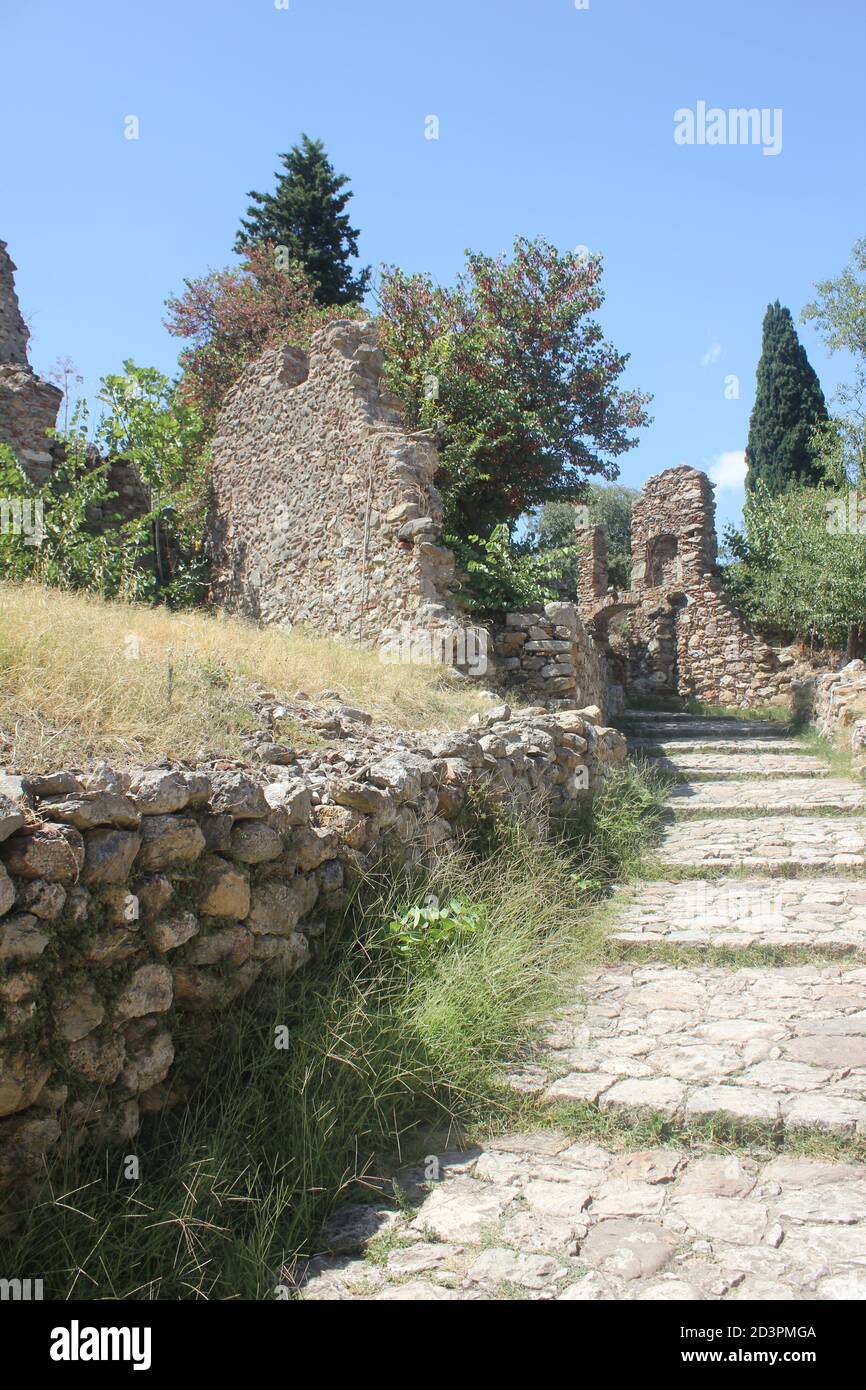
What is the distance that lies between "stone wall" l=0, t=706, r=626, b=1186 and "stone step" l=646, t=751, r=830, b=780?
6723 mm

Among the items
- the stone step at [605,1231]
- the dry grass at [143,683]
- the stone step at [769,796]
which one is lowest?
the stone step at [605,1231]

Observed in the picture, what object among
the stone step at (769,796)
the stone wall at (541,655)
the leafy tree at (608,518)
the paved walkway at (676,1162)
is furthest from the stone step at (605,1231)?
the leafy tree at (608,518)

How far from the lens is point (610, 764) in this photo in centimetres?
893

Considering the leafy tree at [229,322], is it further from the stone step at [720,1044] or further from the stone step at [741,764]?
the stone step at [720,1044]

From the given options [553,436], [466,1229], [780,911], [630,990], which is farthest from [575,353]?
[466,1229]

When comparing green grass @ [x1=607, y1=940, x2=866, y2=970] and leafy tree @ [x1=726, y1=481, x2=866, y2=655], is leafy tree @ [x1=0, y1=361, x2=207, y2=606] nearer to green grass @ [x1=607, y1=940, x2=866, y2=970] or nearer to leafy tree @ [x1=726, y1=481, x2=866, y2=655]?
green grass @ [x1=607, y1=940, x2=866, y2=970]

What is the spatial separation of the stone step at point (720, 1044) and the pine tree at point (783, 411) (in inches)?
808

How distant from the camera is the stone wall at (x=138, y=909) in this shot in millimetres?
2580

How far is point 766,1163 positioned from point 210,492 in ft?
36.2

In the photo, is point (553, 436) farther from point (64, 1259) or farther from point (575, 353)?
point (64, 1259)

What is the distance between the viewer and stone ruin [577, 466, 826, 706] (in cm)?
1881

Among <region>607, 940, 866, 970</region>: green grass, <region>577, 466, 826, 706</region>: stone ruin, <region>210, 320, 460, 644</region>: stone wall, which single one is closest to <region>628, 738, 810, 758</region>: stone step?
<region>210, 320, 460, 644</region>: stone wall

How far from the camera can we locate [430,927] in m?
4.24

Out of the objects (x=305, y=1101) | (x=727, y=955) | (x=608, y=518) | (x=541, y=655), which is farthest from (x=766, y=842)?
(x=608, y=518)
